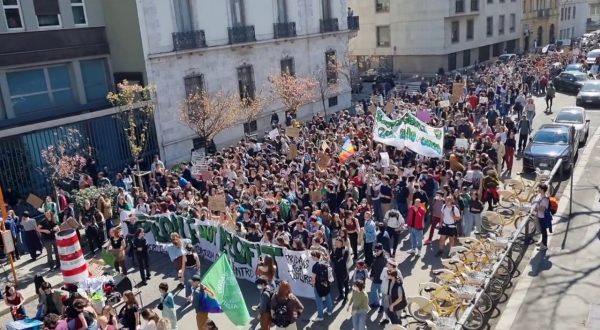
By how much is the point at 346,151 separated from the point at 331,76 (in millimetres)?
17225

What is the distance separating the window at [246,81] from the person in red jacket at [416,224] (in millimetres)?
17049

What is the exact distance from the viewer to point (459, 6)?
49156 mm

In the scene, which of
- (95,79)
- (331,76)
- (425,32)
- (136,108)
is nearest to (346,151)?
(136,108)

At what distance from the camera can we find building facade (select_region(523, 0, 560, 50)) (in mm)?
63859

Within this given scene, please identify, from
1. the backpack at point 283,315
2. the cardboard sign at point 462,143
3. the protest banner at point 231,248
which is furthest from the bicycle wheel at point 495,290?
the cardboard sign at point 462,143

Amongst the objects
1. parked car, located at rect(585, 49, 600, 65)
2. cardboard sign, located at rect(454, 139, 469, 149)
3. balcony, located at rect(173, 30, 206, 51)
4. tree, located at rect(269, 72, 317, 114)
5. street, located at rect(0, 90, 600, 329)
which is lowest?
street, located at rect(0, 90, 600, 329)

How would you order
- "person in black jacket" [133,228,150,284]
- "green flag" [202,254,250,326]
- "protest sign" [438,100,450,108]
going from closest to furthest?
"green flag" [202,254,250,326], "person in black jacket" [133,228,150,284], "protest sign" [438,100,450,108]

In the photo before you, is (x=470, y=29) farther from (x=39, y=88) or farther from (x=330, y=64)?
(x=39, y=88)

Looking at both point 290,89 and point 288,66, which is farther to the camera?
point 288,66

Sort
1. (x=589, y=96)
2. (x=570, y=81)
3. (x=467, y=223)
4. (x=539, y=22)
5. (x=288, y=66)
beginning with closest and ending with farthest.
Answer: (x=467, y=223), (x=589, y=96), (x=288, y=66), (x=570, y=81), (x=539, y=22)

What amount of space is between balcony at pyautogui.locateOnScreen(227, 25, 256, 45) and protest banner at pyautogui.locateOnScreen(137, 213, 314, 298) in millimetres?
14726

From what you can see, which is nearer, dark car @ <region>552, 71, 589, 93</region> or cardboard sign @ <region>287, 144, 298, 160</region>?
cardboard sign @ <region>287, 144, 298, 160</region>

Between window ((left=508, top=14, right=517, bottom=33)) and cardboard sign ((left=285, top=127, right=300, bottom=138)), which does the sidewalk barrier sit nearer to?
cardboard sign ((left=285, top=127, right=300, bottom=138))

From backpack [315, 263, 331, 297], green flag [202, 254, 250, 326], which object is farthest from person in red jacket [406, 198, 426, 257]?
green flag [202, 254, 250, 326]
